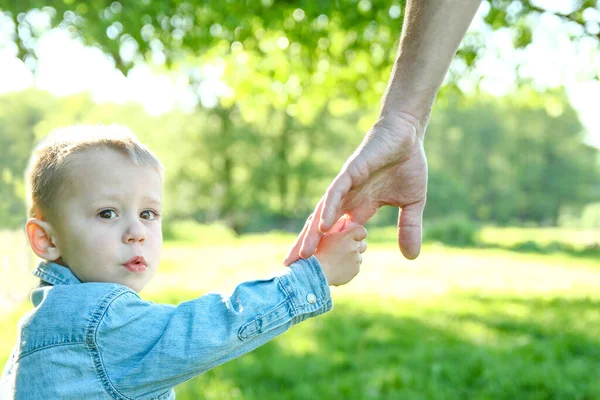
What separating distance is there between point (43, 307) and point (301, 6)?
19.5 feet

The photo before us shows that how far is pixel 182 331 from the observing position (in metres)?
1.59

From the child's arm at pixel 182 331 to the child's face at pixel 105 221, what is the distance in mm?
116

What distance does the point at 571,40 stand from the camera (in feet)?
29.6

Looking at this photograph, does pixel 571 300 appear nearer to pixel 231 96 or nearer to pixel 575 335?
pixel 575 335

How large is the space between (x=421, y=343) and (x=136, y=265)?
433cm

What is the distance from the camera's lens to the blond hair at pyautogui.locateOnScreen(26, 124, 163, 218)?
1764 mm

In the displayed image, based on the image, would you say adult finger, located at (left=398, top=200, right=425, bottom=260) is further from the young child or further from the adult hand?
the young child

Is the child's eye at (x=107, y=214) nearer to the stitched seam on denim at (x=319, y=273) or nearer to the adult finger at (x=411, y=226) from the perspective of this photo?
the stitched seam on denim at (x=319, y=273)

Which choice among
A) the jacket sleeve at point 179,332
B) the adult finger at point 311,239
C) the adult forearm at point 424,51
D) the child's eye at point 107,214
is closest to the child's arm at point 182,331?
the jacket sleeve at point 179,332

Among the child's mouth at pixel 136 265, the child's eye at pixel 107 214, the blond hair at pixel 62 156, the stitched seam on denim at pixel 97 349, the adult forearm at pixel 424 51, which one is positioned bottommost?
the stitched seam on denim at pixel 97 349

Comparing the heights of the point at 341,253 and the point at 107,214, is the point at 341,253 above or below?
below

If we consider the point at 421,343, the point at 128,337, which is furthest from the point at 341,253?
the point at 421,343

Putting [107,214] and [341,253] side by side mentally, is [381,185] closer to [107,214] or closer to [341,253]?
[341,253]

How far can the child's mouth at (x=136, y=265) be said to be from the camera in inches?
68.3
